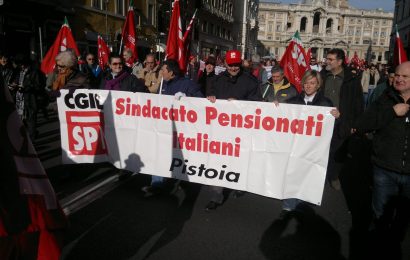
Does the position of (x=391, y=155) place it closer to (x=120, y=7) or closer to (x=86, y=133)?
(x=86, y=133)

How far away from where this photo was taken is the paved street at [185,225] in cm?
325

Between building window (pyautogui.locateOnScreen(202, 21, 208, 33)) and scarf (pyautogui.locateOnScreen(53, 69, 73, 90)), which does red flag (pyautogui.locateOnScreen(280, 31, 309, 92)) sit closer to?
scarf (pyautogui.locateOnScreen(53, 69, 73, 90))

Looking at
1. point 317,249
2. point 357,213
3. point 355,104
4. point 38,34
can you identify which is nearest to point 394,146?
point 317,249

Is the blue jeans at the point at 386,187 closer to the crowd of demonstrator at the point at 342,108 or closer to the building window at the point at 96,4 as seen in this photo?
the crowd of demonstrator at the point at 342,108

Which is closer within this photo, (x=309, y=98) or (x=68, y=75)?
(x=309, y=98)

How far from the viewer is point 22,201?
170 centimetres

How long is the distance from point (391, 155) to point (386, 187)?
0.31 meters

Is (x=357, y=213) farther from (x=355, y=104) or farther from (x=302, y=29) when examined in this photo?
(x=302, y=29)

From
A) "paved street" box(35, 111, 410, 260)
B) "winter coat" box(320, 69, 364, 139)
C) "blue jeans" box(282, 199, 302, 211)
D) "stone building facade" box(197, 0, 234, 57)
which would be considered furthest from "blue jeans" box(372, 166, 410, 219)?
"stone building facade" box(197, 0, 234, 57)

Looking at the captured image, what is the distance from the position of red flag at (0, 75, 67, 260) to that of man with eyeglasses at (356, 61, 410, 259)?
98.0 inches

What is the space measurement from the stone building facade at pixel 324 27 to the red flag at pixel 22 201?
4744 inches

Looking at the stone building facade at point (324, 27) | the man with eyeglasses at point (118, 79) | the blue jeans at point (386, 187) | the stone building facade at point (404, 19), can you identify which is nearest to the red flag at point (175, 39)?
the man with eyeglasses at point (118, 79)

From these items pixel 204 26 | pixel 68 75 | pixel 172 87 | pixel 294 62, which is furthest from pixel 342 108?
pixel 204 26

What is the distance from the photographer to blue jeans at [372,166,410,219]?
302 centimetres
